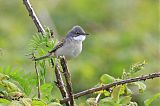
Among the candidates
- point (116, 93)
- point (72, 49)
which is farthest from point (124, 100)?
point (72, 49)

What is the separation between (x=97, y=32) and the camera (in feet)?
31.1

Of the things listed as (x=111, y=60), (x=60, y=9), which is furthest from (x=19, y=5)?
(x=111, y=60)

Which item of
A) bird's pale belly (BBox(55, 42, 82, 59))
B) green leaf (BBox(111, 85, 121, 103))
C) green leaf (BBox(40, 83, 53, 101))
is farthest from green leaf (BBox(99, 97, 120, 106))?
bird's pale belly (BBox(55, 42, 82, 59))

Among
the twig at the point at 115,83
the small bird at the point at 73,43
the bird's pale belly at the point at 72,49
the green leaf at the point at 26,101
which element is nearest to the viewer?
the green leaf at the point at 26,101

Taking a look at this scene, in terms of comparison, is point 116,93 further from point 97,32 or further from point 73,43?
point 97,32

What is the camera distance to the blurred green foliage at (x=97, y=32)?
7.44m

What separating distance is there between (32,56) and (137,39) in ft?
20.9

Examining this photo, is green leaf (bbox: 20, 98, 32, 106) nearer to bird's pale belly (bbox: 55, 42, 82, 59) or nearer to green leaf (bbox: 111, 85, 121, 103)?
green leaf (bbox: 111, 85, 121, 103)

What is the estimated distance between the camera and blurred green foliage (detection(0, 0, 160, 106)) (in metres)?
7.44

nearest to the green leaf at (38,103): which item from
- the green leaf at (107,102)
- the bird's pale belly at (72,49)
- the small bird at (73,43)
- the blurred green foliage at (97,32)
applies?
the green leaf at (107,102)

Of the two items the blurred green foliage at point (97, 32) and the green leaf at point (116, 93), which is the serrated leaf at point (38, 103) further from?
the blurred green foliage at point (97, 32)

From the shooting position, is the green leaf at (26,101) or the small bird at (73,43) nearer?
the green leaf at (26,101)

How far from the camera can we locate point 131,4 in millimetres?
11102

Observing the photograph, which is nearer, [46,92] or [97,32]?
[46,92]
